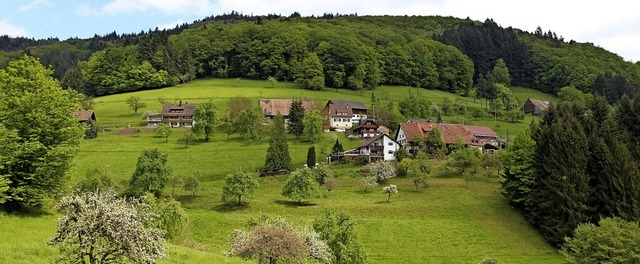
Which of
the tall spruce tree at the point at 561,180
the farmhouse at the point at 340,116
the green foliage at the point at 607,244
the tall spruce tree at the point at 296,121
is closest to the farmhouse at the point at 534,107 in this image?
the farmhouse at the point at 340,116

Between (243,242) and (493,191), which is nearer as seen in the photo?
(243,242)

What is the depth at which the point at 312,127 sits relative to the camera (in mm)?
106500

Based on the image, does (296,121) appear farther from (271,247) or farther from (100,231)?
(100,231)

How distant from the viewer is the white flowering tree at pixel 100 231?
1673cm

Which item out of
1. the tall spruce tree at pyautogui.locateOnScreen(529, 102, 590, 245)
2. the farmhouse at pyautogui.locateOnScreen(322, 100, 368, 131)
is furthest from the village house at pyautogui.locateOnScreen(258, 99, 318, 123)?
the tall spruce tree at pyautogui.locateOnScreen(529, 102, 590, 245)

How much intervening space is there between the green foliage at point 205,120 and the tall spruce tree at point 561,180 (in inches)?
2458

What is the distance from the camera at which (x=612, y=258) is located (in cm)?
4425

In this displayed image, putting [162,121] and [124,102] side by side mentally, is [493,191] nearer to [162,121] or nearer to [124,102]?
[162,121]

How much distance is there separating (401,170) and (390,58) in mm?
112599

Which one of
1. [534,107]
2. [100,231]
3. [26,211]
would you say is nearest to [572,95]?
[534,107]

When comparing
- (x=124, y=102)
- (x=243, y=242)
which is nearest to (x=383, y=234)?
(x=243, y=242)

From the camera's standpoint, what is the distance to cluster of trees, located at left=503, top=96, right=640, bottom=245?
61.0 m

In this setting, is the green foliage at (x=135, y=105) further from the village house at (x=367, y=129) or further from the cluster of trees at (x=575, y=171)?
the cluster of trees at (x=575, y=171)

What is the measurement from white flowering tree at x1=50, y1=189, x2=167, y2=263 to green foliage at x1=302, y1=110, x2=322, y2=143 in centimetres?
8889
